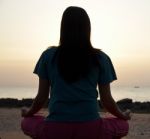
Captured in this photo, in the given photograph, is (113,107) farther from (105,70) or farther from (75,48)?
(75,48)

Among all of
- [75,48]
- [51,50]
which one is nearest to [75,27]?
[75,48]

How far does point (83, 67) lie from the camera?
4.98m

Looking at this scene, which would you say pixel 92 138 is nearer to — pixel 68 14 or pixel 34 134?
pixel 34 134

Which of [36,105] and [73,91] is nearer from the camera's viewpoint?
[73,91]

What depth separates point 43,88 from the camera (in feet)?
16.9

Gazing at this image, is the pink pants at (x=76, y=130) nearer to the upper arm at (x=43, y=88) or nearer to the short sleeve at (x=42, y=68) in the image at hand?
the upper arm at (x=43, y=88)

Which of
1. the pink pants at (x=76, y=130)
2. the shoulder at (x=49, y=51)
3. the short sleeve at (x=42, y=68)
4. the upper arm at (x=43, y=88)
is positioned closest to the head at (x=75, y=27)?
the shoulder at (x=49, y=51)

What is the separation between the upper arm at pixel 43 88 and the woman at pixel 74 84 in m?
0.03

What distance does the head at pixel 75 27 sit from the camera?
16.4ft

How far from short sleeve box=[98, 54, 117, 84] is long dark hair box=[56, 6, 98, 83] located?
0.06 metres

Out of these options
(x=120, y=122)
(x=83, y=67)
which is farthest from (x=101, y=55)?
(x=120, y=122)

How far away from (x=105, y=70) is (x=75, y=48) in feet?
1.06

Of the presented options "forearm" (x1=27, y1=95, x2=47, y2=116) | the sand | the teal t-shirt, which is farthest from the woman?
the sand

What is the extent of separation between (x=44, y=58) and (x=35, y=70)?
0.17 metres
